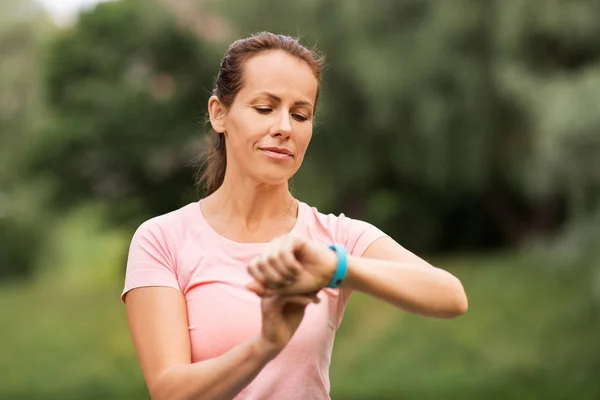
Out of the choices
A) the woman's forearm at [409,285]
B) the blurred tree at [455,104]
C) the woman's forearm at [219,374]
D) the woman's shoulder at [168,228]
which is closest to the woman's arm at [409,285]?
the woman's forearm at [409,285]

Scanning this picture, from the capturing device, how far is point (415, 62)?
46.7 ft

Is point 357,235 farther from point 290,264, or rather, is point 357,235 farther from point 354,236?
point 290,264

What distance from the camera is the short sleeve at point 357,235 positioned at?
2.23m

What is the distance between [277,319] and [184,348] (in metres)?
0.29

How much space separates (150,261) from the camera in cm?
222

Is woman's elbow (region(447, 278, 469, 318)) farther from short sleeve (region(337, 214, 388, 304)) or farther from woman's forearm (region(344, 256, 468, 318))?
short sleeve (region(337, 214, 388, 304))

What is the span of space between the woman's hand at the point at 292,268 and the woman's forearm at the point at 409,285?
64mm

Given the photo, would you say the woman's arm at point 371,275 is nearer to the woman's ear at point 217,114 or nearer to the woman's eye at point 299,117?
the woman's eye at point 299,117

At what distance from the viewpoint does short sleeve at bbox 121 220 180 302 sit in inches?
86.5

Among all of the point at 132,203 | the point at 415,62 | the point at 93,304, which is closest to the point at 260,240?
the point at 415,62

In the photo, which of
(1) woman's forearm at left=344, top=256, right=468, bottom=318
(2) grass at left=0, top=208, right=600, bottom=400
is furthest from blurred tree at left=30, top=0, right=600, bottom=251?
(1) woman's forearm at left=344, top=256, right=468, bottom=318

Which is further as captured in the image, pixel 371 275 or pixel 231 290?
pixel 231 290

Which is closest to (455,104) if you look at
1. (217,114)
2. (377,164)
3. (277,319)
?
→ (377,164)

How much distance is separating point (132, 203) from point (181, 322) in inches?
668
